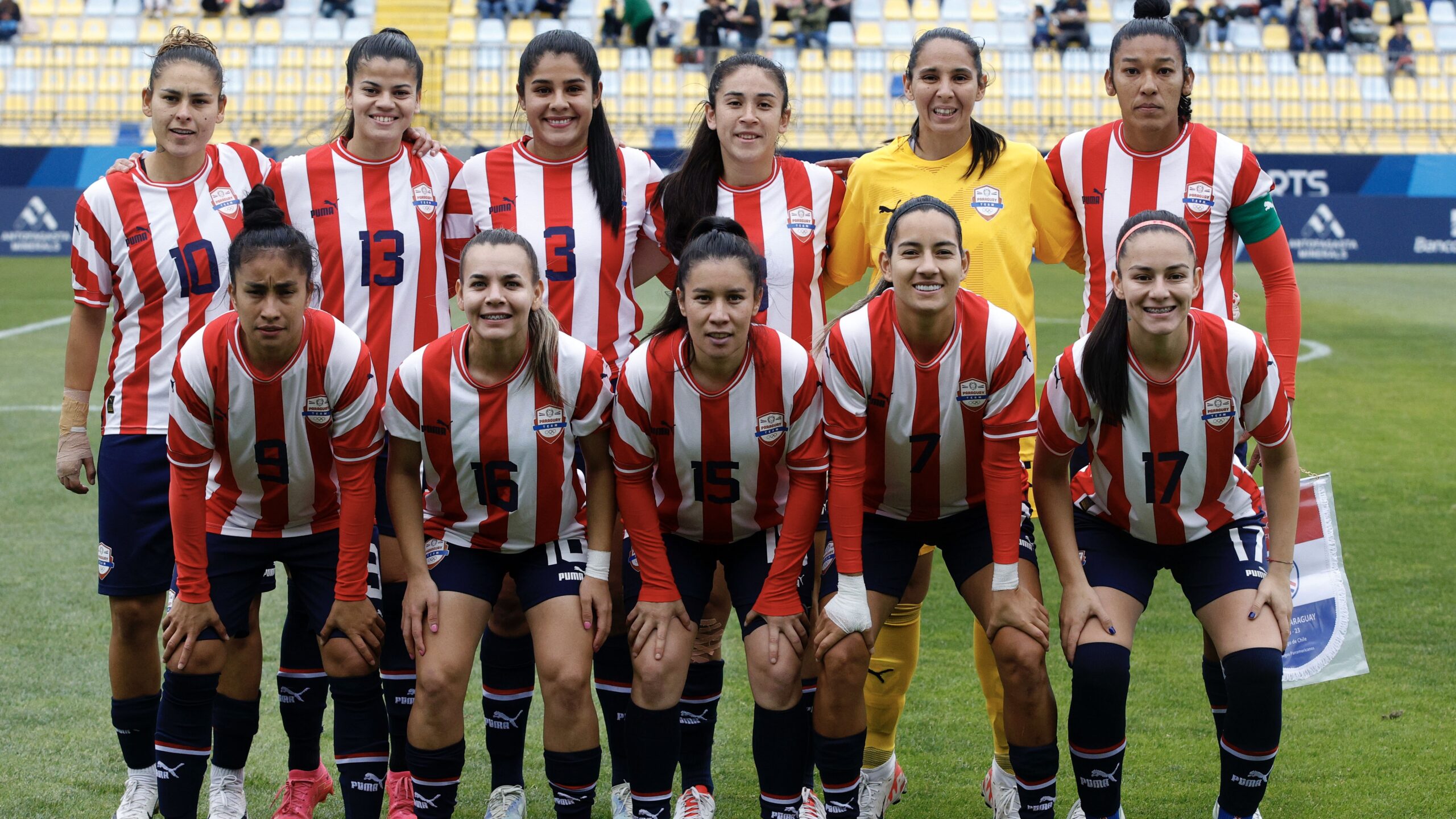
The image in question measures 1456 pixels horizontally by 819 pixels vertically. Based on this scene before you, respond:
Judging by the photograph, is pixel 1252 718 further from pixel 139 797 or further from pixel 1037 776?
pixel 139 797

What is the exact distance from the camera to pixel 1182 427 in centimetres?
352

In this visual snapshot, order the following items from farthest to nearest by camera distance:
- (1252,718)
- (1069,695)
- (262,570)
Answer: (1069,695) < (262,570) < (1252,718)

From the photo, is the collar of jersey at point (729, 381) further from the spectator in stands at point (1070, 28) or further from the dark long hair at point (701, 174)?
the spectator in stands at point (1070, 28)

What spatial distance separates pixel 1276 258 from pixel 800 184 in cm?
140

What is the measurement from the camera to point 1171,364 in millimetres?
3512

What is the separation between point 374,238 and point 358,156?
0.85 ft

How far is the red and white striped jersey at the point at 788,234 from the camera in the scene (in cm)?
396

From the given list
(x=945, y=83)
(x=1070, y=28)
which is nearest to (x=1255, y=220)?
(x=945, y=83)

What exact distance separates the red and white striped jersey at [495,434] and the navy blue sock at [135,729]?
3.28 feet

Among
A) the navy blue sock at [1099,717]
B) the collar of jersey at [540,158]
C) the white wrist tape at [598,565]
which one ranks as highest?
the collar of jersey at [540,158]

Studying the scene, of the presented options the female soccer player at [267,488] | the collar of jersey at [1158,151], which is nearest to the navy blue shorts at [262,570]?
the female soccer player at [267,488]

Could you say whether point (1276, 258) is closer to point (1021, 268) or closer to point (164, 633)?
point (1021, 268)

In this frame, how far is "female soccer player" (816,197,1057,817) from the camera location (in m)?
3.45

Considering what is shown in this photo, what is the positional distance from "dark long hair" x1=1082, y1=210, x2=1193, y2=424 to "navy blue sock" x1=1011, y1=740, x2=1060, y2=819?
2.03 ft
